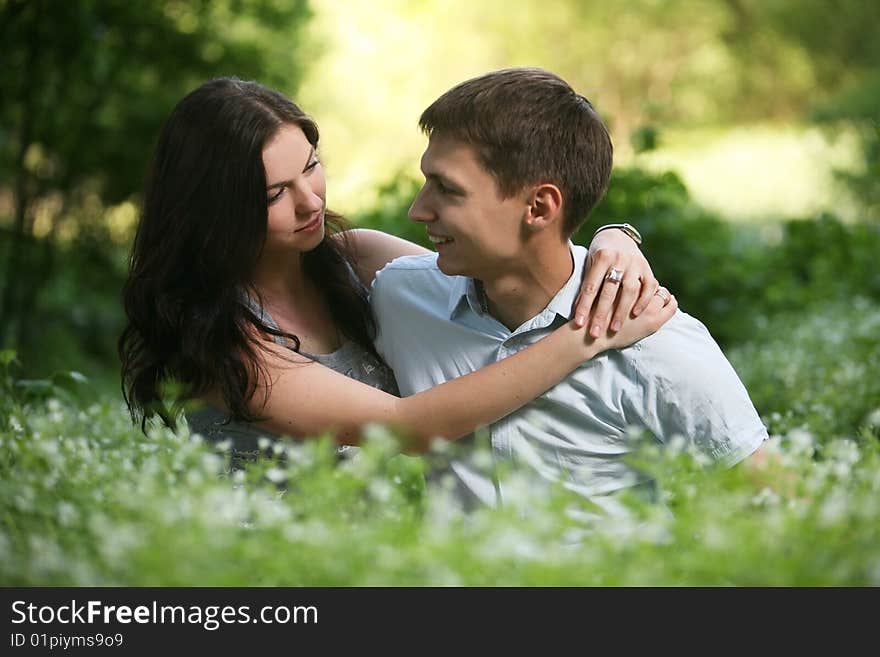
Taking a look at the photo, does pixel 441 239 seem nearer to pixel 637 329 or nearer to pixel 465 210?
pixel 465 210

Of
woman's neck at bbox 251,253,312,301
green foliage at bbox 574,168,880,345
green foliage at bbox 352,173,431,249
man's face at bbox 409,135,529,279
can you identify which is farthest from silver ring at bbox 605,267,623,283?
green foliage at bbox 574,168,880,345

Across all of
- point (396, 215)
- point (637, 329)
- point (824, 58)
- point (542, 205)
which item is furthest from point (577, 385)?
point (824, 58)

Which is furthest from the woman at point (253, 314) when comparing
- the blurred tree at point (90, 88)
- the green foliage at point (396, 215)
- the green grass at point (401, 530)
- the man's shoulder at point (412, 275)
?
the blurred tree at point (90, 88)

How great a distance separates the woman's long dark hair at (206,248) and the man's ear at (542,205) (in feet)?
2.15

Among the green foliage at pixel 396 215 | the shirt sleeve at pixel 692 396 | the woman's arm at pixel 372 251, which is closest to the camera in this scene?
the shirt sleeve at pixel 692 396

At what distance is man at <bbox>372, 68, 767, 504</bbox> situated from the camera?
2.46m

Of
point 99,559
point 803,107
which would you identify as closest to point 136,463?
point 99,559

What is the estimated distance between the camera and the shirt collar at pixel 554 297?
2602 mm

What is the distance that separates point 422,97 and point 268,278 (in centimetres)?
1523

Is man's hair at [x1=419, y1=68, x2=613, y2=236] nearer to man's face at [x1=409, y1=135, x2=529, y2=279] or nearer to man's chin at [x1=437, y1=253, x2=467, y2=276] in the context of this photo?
man's face at [x1=409, y1=135, x2=529, y2=279]

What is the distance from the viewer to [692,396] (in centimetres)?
243

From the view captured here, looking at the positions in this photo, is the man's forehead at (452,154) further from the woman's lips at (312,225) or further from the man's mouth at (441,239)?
the woman's lips at (312,225)

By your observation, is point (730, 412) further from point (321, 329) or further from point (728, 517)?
point (321, 329)

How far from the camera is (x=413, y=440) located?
254 centimetres
